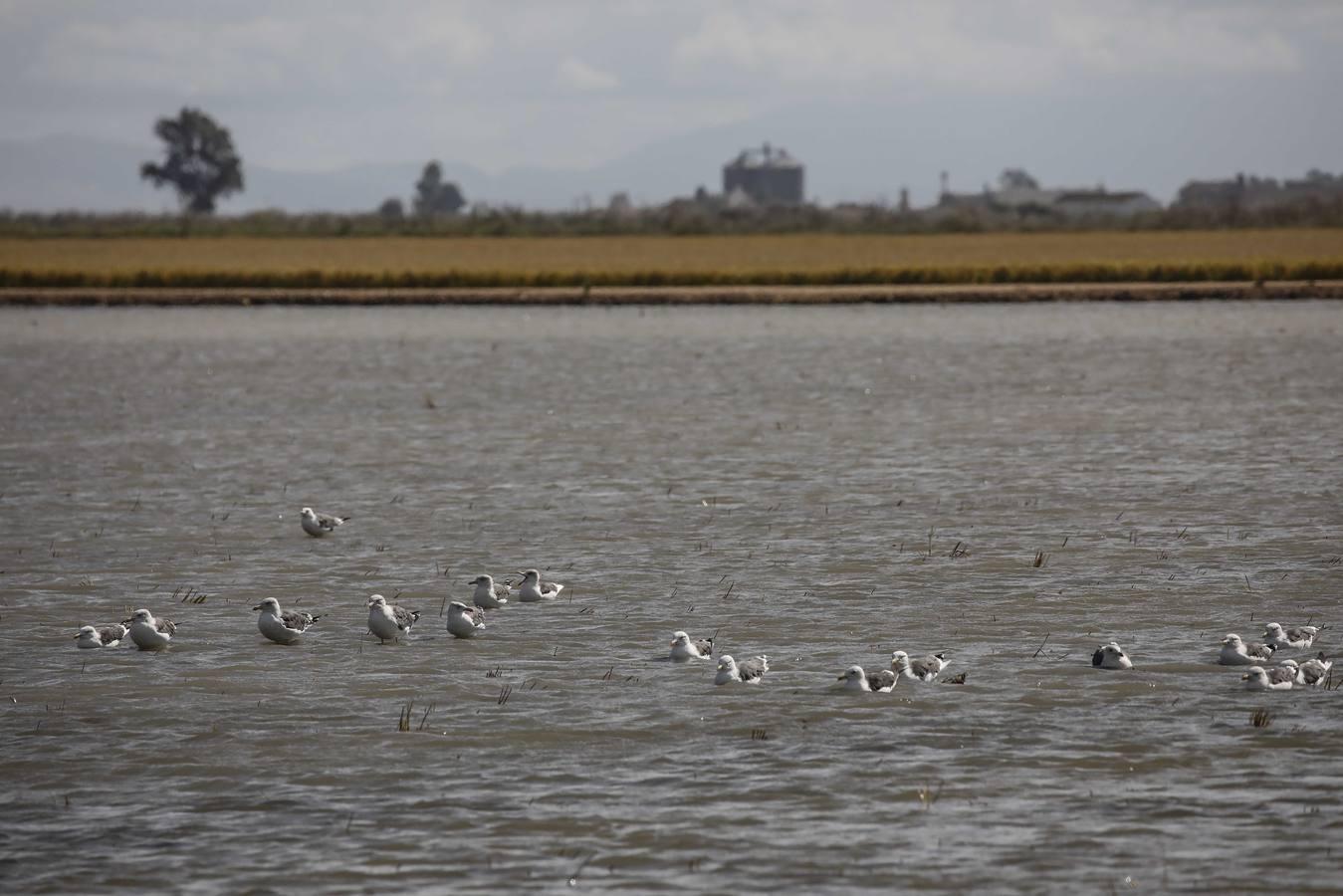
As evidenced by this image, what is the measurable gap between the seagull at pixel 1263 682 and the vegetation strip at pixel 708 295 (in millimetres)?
54472

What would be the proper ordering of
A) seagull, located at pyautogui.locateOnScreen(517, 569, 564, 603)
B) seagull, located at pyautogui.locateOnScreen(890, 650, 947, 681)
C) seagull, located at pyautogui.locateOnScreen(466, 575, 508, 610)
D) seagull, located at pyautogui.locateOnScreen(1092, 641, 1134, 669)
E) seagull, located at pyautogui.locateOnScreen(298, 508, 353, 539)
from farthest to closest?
seagull, located at pyautogui.locateOnScreen(298, 508, 353, 539) < seagull, located at pyautogui.locateOnScreen(517, 569, 564, 603) < seagull, located at pyautogui.locateOnScreen(466, 575, 508, 610) < seagull, located at pyautogui.locateOnScreen(1092, 641, 1134, 669) < seagull, located at pyautogui.locateOnScreen(890, 650, 947, 681)

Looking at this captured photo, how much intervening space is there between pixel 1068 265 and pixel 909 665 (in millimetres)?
63723

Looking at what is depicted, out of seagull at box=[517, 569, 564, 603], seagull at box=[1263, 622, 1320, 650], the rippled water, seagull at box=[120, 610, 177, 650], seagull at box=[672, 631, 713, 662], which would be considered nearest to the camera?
the rippled water

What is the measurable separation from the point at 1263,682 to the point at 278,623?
24.7ft

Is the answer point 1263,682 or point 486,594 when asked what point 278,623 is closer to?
point 486,594

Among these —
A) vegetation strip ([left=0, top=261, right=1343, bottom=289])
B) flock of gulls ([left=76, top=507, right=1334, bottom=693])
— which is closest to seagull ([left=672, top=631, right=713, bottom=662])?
flock of gulls ([left=76, top=507, right=1334, bottom=693])

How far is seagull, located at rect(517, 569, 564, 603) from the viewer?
1742cm

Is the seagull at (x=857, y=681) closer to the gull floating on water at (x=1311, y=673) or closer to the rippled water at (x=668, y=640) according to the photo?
the rippled water at (x=668, y=640)

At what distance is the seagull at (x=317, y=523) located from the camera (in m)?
21.0

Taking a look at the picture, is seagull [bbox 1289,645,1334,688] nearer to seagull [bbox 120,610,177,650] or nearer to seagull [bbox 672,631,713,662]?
seagull [bbox 672,631,713,662]

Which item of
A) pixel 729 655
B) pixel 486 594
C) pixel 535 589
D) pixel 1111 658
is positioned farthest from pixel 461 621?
pixel 1111 658

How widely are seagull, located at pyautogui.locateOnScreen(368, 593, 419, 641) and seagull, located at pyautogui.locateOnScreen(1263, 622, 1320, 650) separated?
681 cm

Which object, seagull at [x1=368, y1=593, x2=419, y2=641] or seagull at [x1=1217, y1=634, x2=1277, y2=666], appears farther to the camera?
seagull at [x1=368, y1=593, x2=419, y2=641]

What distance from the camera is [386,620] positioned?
15.8 meters
